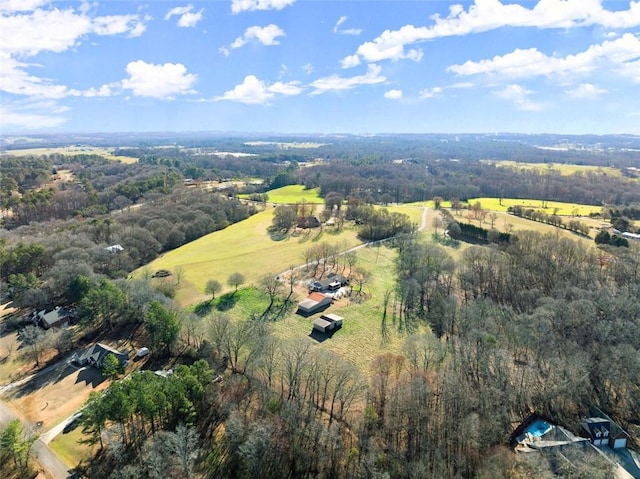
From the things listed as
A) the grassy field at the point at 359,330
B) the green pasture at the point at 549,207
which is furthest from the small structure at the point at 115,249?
the green pasture at the point at 549,207

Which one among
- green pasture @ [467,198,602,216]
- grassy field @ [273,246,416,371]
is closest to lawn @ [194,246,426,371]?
grassy field @ [273,246,416,371]

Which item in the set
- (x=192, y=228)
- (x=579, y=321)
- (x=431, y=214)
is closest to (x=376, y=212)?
(x=431, y=214)

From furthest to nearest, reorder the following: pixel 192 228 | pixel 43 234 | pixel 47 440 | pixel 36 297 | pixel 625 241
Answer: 1. pixel 192 228
2. pixel 43 234
3. pixel 625 241
4. pixel 36 297
5. pixel 47 440

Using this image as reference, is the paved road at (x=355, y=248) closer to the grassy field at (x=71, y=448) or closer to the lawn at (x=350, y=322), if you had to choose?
the lawn at (x=350, y=322)

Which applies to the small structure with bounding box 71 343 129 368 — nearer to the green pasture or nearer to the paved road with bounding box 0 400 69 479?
the paved road with bounding box 0 400 69 479

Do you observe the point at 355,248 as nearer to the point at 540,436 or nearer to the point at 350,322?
the point at 350,322

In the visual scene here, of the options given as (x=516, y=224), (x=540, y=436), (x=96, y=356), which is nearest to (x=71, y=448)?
(x=96, y=356)

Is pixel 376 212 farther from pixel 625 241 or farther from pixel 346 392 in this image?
pixel 346 392
